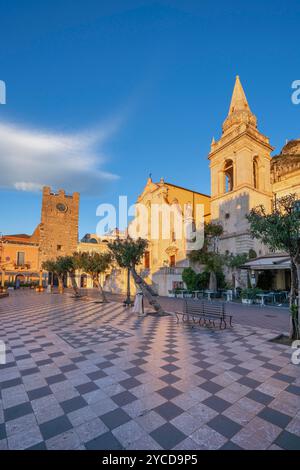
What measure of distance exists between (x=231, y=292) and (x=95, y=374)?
14.9 meters

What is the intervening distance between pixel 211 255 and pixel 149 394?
16.5 m

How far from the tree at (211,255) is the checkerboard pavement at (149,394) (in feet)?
40.2

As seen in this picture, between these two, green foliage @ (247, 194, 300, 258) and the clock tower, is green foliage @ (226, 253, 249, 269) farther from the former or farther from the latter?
the clock tower

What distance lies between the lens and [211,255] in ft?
62.0

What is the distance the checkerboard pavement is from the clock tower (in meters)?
35.2

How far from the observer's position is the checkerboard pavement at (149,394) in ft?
7.86

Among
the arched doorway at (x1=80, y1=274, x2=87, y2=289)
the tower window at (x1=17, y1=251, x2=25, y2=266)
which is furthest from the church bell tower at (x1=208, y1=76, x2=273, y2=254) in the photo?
the tower window at (x1=17, y1=251, x2=25, y2=266)

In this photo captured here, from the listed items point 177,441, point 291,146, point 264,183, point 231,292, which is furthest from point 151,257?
point 177,441

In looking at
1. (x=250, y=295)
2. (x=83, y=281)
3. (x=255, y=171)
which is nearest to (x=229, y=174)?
(x=255, y=171)

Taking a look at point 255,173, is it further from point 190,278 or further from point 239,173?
point 190,278

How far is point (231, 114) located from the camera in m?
24.8

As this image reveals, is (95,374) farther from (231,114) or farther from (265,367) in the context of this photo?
(231,114)

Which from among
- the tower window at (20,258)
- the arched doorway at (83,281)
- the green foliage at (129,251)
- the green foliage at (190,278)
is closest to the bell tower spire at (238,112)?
the green foliage at (190,278)

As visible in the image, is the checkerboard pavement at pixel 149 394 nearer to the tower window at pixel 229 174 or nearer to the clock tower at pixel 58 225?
the tower window at pixel 229 174
